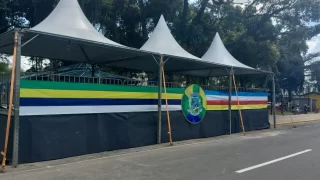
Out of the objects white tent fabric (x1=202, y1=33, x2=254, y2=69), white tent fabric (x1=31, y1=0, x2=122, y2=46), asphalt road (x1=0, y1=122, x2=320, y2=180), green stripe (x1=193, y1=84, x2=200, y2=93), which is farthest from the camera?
white tent fabric (x1=202, y1=33, x2=254, y2=69)

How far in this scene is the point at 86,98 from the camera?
955 cm

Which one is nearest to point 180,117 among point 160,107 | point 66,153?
point 160,107

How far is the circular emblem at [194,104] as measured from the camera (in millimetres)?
12878

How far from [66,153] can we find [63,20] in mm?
4779

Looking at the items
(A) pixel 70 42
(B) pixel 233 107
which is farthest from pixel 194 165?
(B) pixel 233 107

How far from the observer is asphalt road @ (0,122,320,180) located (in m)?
6.91

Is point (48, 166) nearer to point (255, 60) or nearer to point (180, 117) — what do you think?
point (180, 117)

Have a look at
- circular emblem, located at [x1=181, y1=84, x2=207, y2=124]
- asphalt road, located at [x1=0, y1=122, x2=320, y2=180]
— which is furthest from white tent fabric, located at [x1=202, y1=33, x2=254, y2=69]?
asphalt road, located at [x1=0, y1=122, x2=320, y2=180]

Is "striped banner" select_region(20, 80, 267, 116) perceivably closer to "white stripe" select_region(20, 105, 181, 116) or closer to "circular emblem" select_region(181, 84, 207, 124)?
"white stripe" select_region(20, 105, 181, 116)

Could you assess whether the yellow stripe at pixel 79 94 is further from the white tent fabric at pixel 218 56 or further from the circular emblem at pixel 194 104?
the white tent fabric at pixel 218 56

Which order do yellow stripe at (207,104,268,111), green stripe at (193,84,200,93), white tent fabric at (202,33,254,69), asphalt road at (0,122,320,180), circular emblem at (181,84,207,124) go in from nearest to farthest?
1. asphalt road at (0,122,320,180)
2. circular emblem at (181,84,207,124)
3. green stripe at (193,84,200,93)
4. yellow stripe at (207,104,268,111)
5. white tent fabric at (202,33,254,69)

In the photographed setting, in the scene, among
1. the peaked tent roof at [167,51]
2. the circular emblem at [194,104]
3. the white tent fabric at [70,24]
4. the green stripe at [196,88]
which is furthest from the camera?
the peaked tent roof at [167,51]

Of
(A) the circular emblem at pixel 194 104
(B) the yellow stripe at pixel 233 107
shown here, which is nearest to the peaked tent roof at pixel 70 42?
(A) the circular emblem at pixel 194 104

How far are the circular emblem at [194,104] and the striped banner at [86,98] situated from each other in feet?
1.12
